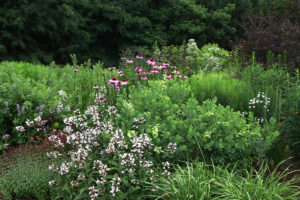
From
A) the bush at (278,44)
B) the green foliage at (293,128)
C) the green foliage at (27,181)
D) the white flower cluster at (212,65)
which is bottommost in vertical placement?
the white flower cluster at (212,65)

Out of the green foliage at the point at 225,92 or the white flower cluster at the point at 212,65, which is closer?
the green foliage at the point at 225,92

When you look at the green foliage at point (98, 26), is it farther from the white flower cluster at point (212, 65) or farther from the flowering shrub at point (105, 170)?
the flowering shrub at point (105, 170)

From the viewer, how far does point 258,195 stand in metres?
3.18

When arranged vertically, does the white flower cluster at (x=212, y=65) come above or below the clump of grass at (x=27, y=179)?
below

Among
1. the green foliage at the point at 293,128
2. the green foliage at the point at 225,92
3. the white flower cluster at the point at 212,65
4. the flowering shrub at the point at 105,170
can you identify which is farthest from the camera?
the white flower cluster at the point at 212,65

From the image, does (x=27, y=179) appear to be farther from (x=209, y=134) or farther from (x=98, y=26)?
(x=98, y=26)

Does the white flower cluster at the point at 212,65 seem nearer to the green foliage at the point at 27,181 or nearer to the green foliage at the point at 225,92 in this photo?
the green foliage at the point at 225,92

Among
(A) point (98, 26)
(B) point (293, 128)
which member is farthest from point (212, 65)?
(A) point (98, 26)

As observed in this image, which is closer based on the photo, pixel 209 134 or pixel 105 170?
pixel 105 170

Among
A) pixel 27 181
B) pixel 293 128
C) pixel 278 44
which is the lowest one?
pixel 27 181

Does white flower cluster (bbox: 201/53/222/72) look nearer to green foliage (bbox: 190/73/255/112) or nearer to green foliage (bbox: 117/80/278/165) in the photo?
green foliage (bbox: 190/73/255/112)

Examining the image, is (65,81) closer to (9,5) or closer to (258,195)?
(258,195)

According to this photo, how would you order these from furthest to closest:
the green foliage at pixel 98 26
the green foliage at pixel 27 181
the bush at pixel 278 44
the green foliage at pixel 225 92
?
the green foliage at pixel 98 26 < the bush at pixel 278 44 < the green foliage at pixel 225 92 < the green foliage at pixel 27 181

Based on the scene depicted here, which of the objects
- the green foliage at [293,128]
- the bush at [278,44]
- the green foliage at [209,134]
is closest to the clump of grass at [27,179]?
the green foliage at [209,134]
